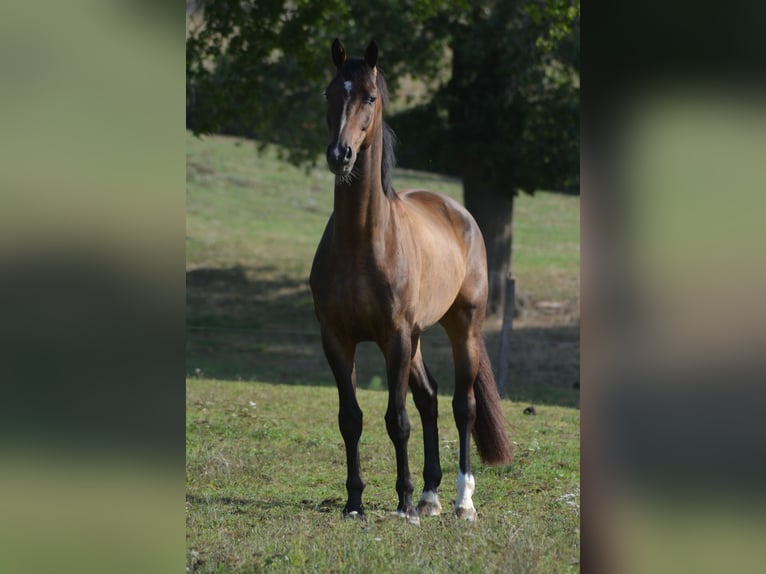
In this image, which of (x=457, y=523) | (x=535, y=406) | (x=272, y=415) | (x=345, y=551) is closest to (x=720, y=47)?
(x=345, y=551)

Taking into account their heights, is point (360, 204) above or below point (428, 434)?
above

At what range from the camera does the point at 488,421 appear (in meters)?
7.06

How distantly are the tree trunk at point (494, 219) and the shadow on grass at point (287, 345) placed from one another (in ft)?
2.99

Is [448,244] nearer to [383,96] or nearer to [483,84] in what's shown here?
[383,96]

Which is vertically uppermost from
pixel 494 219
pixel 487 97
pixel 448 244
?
pixel 487 97

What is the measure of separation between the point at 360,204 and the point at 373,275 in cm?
41

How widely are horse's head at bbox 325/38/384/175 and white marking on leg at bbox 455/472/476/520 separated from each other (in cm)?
218

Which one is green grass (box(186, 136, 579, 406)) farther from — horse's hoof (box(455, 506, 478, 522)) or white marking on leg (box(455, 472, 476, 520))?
horse's hoof (box(455, 506, 478, 522))

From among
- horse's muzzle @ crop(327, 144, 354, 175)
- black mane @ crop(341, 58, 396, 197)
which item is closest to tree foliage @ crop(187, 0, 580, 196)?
black mane @ crop(341, 58, 396, 197)

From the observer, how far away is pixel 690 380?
2906 mm

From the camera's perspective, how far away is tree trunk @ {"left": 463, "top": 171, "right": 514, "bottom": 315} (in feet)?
57.0

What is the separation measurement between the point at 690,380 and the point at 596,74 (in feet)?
3.04

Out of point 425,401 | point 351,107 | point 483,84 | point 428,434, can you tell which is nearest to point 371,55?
point 351,107

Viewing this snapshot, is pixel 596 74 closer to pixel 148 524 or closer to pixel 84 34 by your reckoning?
pixel 84 34
